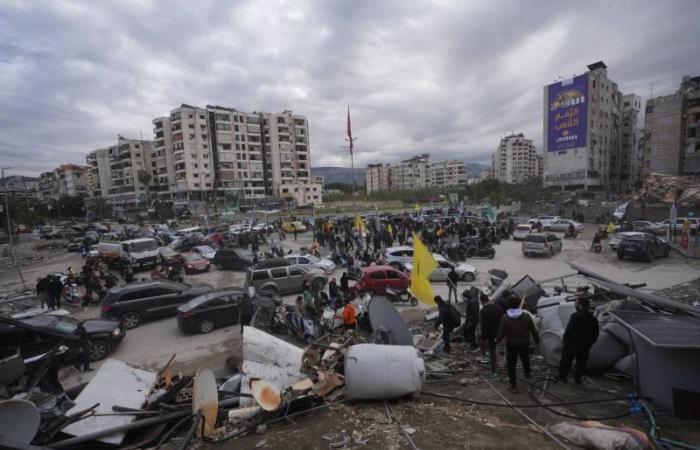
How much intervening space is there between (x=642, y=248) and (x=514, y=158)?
14557 centimetres

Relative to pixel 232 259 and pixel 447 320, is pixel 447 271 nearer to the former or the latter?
pixel 447 320

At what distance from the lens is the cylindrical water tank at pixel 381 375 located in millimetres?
4957

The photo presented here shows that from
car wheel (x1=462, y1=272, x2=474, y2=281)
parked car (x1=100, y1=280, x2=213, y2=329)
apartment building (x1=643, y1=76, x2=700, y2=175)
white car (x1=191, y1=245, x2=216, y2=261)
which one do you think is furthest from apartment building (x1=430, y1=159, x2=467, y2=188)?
parked car (x1=100, y1=280, x2=213, y2=329)

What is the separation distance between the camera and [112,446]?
4.83 m

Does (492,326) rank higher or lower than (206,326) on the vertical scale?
higher

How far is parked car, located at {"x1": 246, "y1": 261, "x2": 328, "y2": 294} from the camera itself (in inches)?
574

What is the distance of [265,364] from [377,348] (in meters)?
2.23

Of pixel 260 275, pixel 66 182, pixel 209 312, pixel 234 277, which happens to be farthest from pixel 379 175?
pixel 209 312

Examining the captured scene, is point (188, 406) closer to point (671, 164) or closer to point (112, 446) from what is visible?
point (112, 446)

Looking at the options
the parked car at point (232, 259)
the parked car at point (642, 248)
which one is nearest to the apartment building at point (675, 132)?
the parked car at point (642, 248)

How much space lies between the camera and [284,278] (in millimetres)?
15008

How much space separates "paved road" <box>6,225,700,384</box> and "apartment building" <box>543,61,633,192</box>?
52.8 metres

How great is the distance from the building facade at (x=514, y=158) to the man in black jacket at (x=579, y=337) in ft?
510

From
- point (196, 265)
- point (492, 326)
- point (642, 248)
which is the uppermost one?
point (492, 326)
